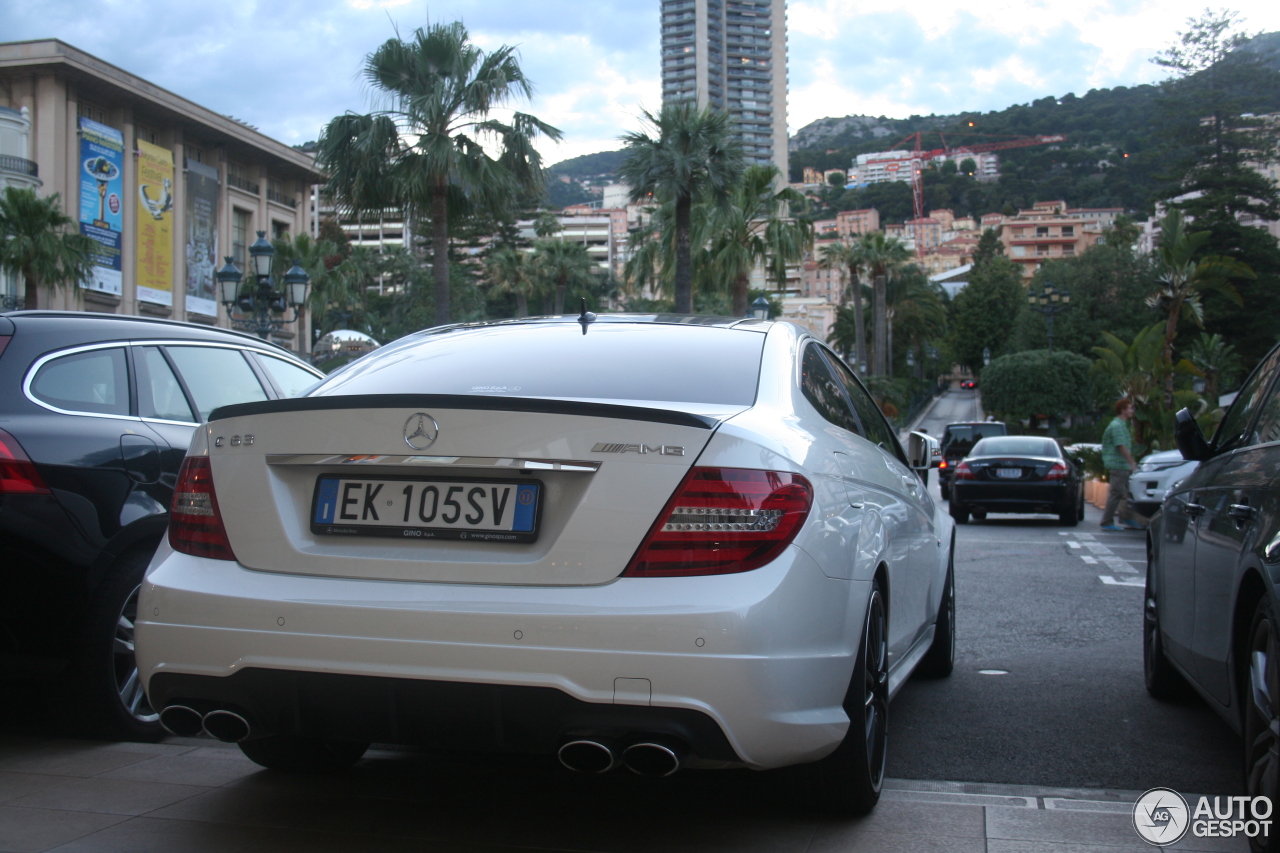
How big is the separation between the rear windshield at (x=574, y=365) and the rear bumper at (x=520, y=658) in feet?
2.19

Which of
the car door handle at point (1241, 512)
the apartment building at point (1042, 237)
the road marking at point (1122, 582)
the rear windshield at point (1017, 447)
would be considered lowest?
the road marking at point (1122, 582)

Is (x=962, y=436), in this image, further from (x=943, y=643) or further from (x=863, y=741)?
(x=863, y=741)

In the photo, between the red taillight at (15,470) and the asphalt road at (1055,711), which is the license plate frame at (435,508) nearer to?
the red taillight at (15,470)

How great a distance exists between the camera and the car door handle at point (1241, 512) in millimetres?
3367

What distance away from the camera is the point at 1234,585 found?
11.3 feet

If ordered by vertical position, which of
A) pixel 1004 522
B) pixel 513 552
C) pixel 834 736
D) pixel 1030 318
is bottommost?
pixel 1004 522

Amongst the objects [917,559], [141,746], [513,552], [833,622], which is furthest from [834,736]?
[141,746]

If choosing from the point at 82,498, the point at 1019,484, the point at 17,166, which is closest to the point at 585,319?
the point at 82,498

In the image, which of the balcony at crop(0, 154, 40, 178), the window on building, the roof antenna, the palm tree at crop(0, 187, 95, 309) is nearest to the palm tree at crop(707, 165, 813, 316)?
the palm tree at crop(0, 187, 95, 309)

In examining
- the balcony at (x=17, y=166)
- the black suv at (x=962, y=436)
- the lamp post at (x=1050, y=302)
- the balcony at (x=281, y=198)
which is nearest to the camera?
the black suv at (x=962, y=436)

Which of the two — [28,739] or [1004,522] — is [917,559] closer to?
[28,739]

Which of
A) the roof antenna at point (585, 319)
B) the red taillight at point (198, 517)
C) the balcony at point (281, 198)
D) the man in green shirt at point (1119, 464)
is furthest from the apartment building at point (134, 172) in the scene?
the red taillight at point (198, 517)

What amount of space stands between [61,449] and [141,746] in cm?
112

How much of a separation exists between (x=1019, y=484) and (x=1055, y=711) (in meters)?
13.2
